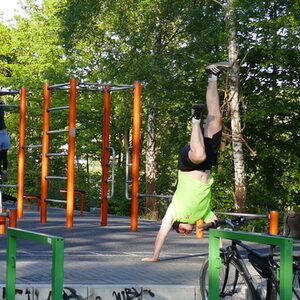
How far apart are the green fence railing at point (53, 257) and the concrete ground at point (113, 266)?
0.86m

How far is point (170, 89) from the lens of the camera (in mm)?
28391

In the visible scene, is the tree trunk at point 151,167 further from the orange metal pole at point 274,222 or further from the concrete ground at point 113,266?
the orange metal pole at point 274,222

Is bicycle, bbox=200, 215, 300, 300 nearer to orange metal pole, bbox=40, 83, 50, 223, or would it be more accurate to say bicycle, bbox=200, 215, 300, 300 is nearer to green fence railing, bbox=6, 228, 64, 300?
green fence railing, bbox=6, 228, 64, 300

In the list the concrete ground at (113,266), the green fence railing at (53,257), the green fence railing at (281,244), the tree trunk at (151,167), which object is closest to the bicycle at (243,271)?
the green fence railing at (281,244)

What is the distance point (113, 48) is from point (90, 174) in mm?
12030

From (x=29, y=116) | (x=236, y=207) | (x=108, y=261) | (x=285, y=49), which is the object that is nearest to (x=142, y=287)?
(x=108, y=261)

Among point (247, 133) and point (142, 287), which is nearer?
point (142, 287)

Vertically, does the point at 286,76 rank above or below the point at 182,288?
above

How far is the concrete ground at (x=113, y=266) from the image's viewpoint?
7316mm

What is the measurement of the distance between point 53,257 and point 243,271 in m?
2.22

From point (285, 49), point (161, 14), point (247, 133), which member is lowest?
point (247, 133)

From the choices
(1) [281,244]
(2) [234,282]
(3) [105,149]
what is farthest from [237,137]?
(1) [281,244]

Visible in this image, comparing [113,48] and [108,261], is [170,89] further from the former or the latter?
[108,261]

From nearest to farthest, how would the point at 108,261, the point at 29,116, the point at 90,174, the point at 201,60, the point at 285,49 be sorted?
the point at 108,261 < the point at 285,49 < the point at 201,60 < the point at 29,116 < the point at 90,174
